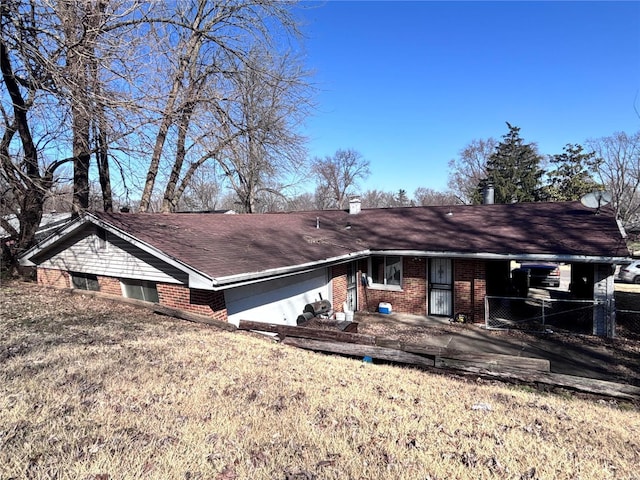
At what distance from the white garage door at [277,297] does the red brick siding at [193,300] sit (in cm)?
23

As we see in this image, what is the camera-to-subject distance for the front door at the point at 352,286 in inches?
553

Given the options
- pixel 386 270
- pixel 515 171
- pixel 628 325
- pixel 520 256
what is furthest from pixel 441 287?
pixel 515 171

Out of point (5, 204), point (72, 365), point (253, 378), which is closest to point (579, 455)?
point (253, 378)

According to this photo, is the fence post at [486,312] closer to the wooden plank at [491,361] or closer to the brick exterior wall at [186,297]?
the wooden plank at [491,361]

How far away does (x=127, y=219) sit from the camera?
10.0 meters

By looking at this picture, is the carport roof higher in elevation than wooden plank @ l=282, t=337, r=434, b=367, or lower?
higher

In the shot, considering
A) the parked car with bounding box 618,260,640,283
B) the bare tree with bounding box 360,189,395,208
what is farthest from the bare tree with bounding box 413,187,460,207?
the parked car with bounding box 618,260,640,283

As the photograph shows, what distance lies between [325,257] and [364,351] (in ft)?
16.0

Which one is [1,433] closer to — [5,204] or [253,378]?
[253,378]

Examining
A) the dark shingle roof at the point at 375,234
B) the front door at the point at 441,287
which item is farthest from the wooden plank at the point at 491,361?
the front door at the point at 441,287

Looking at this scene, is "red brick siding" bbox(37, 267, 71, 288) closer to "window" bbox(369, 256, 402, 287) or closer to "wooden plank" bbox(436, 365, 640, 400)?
"window" bbox(369, 256, 402, 287)

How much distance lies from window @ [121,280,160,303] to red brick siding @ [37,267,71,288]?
8.77ft

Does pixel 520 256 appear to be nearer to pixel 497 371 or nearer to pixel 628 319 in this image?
pixel 628 319

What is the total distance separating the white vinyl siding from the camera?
8.98 m
